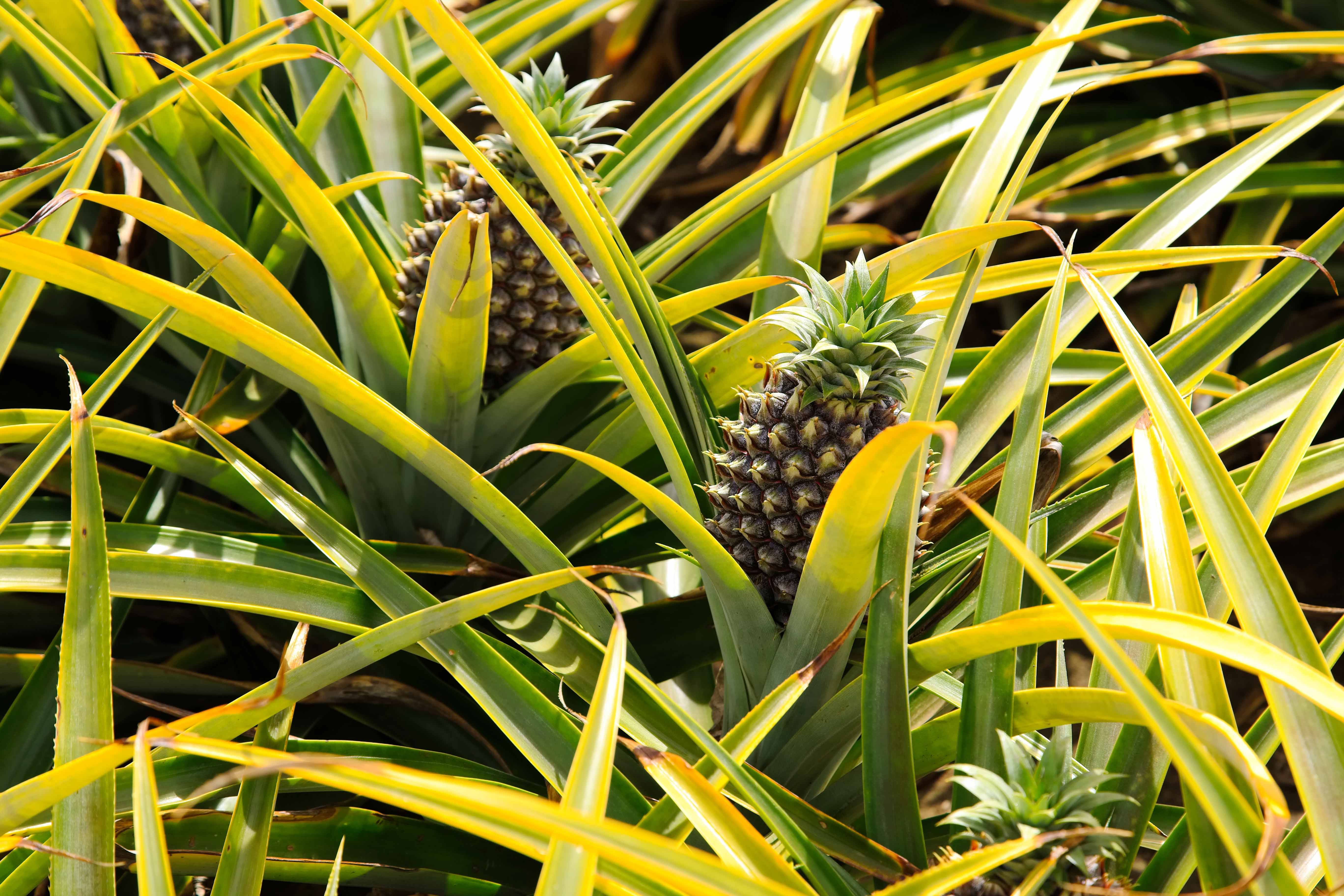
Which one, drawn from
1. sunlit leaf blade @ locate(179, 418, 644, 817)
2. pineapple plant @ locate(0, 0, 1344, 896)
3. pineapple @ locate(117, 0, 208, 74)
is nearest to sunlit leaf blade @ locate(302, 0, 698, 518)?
pineapple plant @ locate(0, 0, 1344, 896)

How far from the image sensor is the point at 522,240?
→ 3.92ft

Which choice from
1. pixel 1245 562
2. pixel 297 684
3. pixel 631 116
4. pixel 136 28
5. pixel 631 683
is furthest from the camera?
pixel 631 116

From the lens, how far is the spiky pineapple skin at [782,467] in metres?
0.90

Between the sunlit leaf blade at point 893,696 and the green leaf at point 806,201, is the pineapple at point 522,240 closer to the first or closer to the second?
the green leaf at point 806,201

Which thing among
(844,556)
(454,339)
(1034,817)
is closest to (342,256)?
(454,339)

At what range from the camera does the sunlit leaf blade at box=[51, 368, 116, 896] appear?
0.79 m

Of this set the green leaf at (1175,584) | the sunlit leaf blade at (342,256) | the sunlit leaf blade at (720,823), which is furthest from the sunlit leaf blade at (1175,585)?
the sunlit leaf blade at (342,256)

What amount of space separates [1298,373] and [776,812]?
894mm

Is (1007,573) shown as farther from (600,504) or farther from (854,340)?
(600,504)

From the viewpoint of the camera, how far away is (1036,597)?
1.03 meters

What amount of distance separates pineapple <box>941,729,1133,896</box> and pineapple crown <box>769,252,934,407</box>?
36 cm

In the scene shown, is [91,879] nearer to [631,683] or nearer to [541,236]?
[631,683]

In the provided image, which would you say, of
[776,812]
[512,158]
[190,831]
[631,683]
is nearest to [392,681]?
[190,831]

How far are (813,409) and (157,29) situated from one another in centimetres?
170
